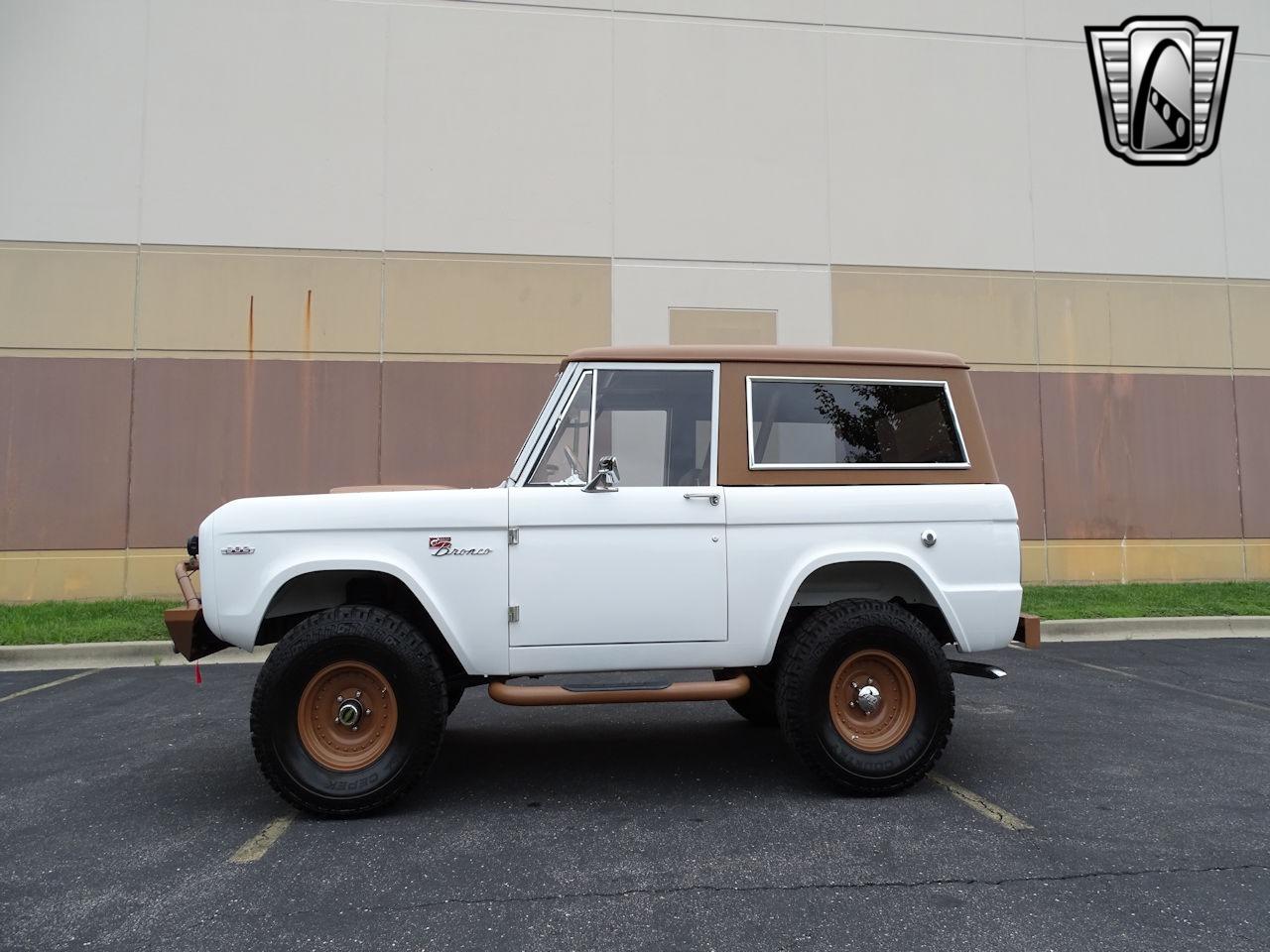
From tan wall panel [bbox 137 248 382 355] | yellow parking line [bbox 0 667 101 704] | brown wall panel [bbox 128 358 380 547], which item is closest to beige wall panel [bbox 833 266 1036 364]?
→ tan wall panel [bbox 137 248 382 355]

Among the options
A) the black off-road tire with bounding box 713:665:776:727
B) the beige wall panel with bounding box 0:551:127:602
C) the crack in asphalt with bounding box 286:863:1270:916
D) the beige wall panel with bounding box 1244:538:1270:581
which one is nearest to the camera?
the crack in asphalt with bounding box 286:863:1270:916

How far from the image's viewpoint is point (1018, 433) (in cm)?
1045

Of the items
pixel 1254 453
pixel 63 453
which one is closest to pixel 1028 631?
pixel 1254 453

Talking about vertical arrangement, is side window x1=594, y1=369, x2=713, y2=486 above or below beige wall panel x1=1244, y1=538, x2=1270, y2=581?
above

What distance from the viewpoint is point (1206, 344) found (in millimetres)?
10914

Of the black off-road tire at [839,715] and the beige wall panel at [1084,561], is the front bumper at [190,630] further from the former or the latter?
the beige wall panel at [1084,561]

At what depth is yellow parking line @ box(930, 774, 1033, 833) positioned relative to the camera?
336cm

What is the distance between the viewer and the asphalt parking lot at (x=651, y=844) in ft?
8.30

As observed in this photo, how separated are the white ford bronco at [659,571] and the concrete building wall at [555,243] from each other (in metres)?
5.95

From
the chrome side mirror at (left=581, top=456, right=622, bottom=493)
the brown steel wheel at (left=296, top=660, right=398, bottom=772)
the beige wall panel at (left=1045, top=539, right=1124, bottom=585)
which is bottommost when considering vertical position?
the brown steel wheel at (left=296, top=660, right=398, bottom=772)

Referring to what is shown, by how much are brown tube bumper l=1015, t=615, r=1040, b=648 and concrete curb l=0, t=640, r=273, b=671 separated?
21.9 feet

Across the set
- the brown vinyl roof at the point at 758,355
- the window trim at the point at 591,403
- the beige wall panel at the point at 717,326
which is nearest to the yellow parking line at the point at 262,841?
the window trim at the point at 591,403

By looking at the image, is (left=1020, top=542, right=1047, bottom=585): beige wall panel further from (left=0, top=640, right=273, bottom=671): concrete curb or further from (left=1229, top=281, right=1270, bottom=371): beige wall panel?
(left=0, top=640, right=273, bottom=671): concrete curb

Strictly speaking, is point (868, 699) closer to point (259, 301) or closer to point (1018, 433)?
point (1018, 433)
